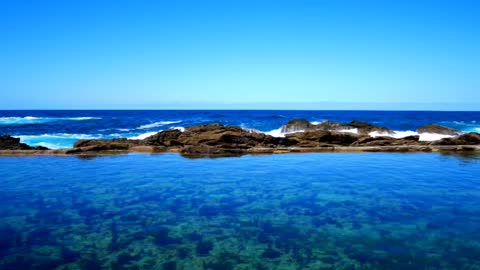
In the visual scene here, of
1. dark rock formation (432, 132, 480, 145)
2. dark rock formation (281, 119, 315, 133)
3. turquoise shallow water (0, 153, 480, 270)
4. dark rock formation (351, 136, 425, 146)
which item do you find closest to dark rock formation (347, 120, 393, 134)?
dark rock formation (281, 119, 315, 133)

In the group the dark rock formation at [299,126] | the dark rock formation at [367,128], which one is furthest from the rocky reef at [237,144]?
the dark rock formation at [299,126]

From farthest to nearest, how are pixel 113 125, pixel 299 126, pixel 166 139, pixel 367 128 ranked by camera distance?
pixel 113 125 → pixel 299 126 → pixel 367 128 → pixel 166 139

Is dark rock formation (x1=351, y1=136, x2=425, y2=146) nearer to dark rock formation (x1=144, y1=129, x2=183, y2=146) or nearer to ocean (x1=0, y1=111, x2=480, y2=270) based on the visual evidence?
ocean (x1=0, y1=111, x2=480, y2=270)

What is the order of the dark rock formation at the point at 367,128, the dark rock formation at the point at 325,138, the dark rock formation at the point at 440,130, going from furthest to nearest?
the dark rock formation at the point at 367,128
the dark rock formation at the point at 440,130
the dark rock formation at the point at 325,138

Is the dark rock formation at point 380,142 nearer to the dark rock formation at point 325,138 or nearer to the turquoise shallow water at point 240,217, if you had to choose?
the dark rock formation at point 325,138

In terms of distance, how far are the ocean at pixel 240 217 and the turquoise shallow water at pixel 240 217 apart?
25 mm

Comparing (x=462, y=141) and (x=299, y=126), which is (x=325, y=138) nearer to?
(x=462, y=141)

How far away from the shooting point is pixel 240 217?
7.58 meters

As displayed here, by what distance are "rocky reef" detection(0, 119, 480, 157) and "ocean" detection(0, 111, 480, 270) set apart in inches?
155

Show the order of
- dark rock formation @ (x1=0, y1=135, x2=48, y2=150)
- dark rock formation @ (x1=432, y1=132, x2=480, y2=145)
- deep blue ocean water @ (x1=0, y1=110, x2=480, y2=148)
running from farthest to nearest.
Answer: deep blue ocean water @ (x1=0, y1=110, x2=480, y2=148) → dark rock formation @ (x1=432, y1=132, x2=480, y2=145) → dark rock formation @ (x1=0, y1=135, x2=48, y2=150)

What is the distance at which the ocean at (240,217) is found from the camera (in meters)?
5.60

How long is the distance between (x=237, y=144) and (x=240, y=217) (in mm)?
11047

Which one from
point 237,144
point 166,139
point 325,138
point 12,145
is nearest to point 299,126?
point 325,138

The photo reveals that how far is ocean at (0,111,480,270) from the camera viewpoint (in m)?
5.60
